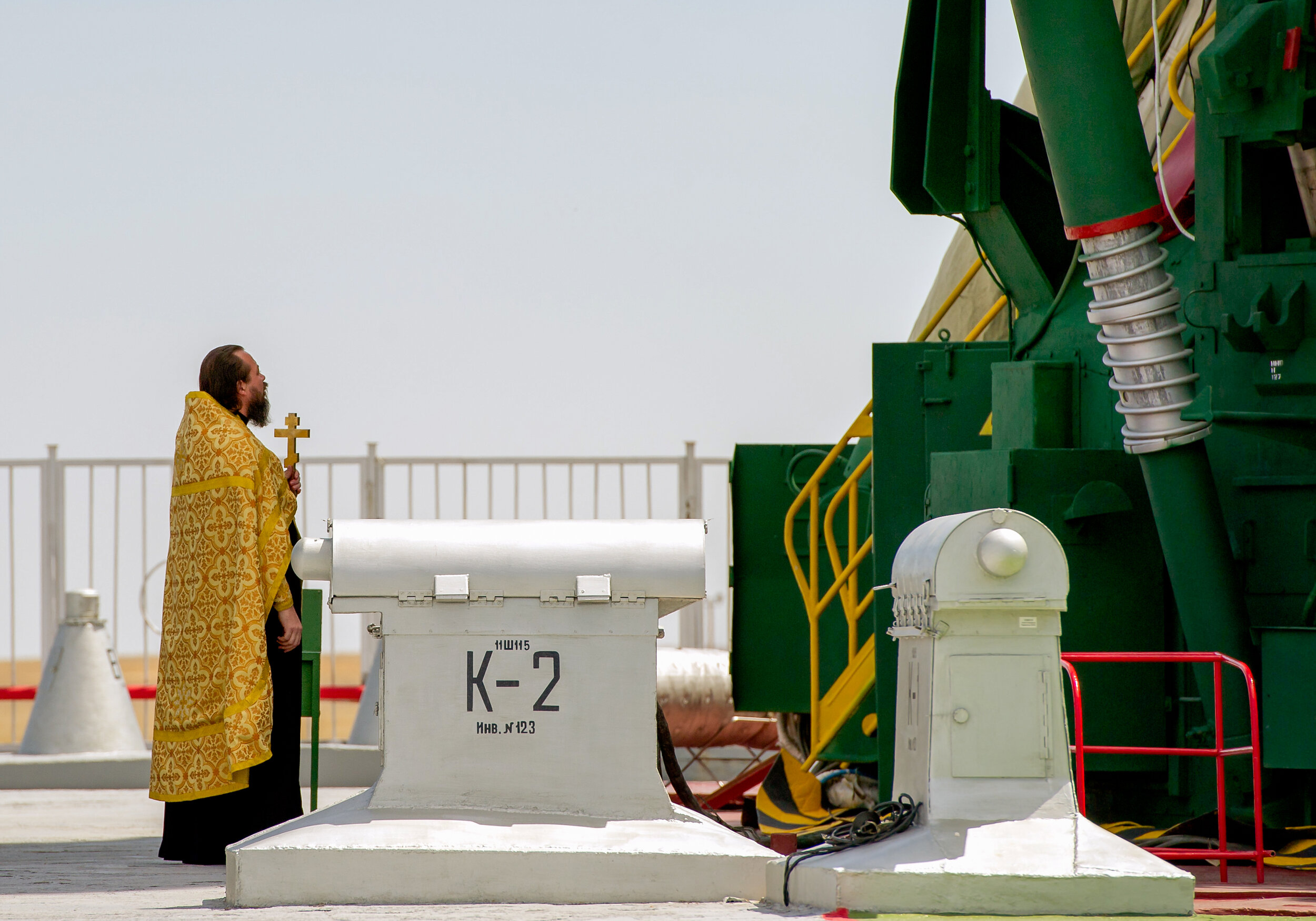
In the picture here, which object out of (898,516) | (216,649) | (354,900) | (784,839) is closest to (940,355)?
(898,516)

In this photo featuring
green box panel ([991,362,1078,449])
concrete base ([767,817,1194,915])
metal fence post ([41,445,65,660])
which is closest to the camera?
concrete base ([767,817,1194,915])

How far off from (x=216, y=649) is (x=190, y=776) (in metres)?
0.51

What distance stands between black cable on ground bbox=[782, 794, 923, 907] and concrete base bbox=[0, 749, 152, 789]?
302 inches

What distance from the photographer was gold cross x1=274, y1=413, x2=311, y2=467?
24.7ft

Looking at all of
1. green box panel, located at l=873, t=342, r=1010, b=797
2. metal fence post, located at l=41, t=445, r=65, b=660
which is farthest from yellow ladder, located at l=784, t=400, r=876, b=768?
metal fence post, located at l=41, t=445, r=65, b=660

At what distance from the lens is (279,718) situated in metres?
7.36

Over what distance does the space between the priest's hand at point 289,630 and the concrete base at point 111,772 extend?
5.40 m

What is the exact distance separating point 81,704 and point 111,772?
698mm

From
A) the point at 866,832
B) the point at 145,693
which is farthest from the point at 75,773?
the point at 866,832

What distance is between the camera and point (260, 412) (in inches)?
298

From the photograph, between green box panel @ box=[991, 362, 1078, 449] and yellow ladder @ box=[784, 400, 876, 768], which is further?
yellow ladder @ box=[784, 400, 876, 768]

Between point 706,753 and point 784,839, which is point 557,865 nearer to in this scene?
point 784,839

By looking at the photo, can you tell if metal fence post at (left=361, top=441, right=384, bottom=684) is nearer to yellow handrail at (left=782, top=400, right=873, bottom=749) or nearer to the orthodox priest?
yellow handrail at (left=782, top=400, right=873, bottom=749)

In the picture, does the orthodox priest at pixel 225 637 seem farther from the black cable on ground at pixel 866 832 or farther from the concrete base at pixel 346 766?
the concrete base at pixel 346 766
